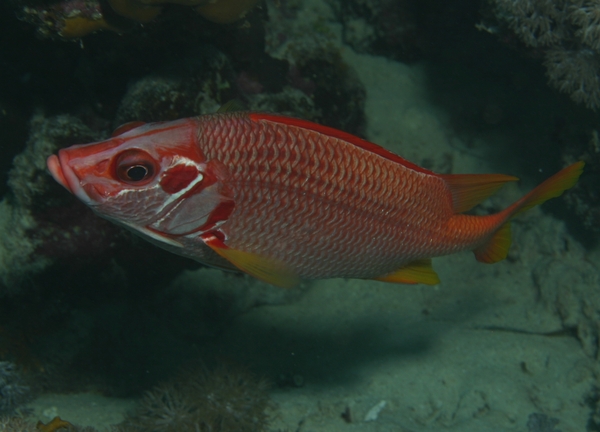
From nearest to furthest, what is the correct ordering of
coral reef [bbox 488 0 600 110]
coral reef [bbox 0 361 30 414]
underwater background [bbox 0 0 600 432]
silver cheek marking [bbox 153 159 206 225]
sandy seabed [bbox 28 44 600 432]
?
silver cheek marking [bbox 153 159 206 225] → coral reef [bbox 0 361 30 414] → underwater background [bbox 0 0 600 432] → coral reef [bbox 488 0 600 110] → sandy seabed [bbox 28 44 600 432]

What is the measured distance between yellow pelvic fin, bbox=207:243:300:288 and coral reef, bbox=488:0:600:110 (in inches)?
175

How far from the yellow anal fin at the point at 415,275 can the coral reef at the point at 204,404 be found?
2684 millimetres

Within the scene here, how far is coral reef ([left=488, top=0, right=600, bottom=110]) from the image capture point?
4.83 metres

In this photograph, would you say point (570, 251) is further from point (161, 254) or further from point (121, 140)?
point (121, 140)

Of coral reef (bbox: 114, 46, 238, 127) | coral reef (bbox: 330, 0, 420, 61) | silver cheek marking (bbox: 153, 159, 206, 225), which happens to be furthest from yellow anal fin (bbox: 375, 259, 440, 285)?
coral reef (bbox: 330, 0, 420, 61)

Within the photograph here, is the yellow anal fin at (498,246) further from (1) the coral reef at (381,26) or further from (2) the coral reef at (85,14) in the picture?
(1) the coral reef at (381,26)

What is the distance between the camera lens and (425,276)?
10.3ft

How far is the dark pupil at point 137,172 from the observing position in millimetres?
2193

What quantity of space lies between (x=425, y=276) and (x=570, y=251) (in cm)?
448

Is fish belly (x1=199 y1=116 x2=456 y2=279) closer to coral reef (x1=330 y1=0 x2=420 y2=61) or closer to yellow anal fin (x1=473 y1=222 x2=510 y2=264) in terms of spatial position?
yellow anal fin (x1=473 y1=222 x2=510 y2=264)

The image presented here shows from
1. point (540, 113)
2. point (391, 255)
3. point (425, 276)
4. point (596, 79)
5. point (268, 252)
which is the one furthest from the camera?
point (540, 113)

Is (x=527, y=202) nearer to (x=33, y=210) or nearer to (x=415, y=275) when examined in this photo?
(x=415, y=275)

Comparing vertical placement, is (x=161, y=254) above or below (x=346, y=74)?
below

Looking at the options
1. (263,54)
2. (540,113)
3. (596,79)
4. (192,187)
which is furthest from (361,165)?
(540,113)
